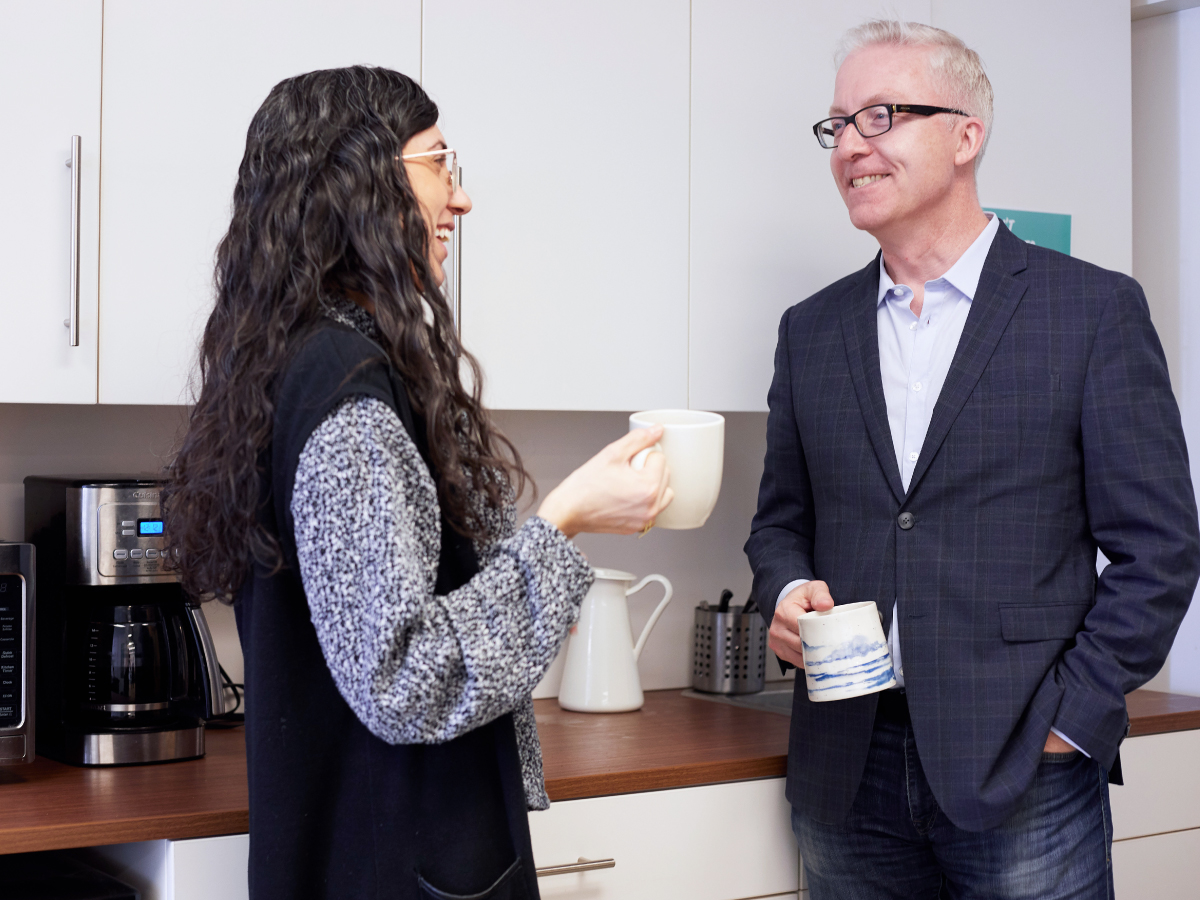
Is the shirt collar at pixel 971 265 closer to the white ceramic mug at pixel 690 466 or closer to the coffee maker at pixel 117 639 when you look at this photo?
the white ceramic mug at pixel 690 466

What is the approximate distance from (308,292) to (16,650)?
2.73ft

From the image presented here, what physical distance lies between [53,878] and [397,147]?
3.37 ft

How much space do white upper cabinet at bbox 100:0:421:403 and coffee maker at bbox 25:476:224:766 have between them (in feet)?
0.54

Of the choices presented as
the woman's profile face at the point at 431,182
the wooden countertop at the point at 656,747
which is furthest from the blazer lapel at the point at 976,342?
the woman's profile face at the point at 431,182

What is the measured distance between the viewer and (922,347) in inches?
61.5

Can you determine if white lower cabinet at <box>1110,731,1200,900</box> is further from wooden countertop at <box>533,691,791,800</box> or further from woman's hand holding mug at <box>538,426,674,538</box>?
woman's hand holding mug at <box>538,426,674,538</box>

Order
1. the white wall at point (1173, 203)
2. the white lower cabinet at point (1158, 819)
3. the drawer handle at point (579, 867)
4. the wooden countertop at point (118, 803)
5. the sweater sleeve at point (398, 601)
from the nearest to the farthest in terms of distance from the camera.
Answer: the sweater sleeve at point (398, 601), the wooden countertop at point (118, 803), the drawer handle at point (579, 867), the white lower cabinet at point (1158, 819), the white wall at point (1173, 203)

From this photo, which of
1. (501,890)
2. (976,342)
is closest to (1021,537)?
(976,342)

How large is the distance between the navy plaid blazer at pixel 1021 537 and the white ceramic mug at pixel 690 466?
53 centimetres

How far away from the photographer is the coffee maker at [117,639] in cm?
156

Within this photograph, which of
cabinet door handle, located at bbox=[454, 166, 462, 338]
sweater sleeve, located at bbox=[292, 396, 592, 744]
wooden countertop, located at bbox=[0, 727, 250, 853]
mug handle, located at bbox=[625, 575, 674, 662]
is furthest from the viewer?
mug handle, located at bbox=[625, 575, 674, 662]

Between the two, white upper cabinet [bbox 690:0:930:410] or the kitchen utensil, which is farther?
the kitchen utensil

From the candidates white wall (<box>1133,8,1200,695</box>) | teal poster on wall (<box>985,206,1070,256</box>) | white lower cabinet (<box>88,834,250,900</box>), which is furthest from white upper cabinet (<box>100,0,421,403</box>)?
white wall (<box>1133,8,1200,695</box>)

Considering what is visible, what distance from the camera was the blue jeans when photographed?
142cm
